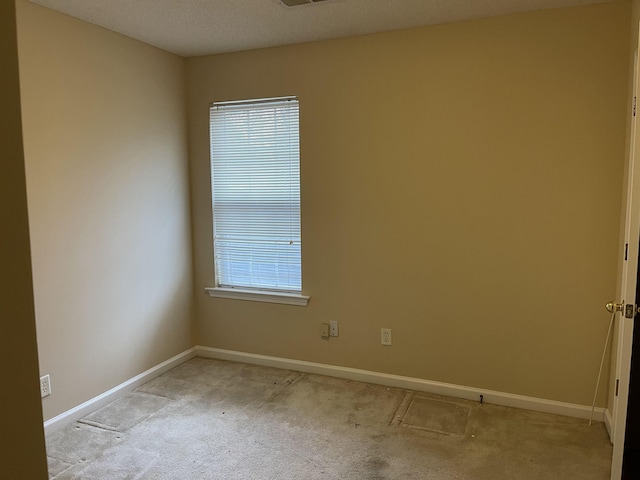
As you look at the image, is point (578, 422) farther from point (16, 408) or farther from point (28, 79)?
point (28, 79)

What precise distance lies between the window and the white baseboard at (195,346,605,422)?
520mm

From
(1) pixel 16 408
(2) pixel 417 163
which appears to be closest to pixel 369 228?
(2) pixel 417 163

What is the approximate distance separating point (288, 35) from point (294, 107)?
490 mm

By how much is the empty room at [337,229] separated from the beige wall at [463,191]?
0.01 meters

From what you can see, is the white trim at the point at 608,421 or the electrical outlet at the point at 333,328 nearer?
the white trim at the point at 608,421

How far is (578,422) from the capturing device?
279 centimetres

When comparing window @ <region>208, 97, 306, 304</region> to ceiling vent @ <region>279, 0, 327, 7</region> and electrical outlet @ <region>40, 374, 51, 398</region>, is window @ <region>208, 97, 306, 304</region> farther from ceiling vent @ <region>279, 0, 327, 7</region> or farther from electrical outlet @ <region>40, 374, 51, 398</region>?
electrical outlet @ <region>40, 374, 51, 398</region>

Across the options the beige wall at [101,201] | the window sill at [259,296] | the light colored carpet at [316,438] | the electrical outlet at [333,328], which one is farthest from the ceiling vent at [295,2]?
the light colored carpet at [316,438]

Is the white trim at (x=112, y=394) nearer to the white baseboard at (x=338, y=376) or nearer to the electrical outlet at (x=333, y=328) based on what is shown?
the white baseboard at (x=338, y=376)

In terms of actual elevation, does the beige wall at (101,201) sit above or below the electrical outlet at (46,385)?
above

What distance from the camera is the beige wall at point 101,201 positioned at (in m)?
2.64

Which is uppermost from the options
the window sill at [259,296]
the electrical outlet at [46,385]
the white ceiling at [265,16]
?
the white ceiling at [265,16]

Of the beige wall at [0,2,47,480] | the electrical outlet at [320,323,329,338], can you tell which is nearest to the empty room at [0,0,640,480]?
the electrical outlet at [320,323,329,338]

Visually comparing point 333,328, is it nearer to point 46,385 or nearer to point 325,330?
point 325,330
